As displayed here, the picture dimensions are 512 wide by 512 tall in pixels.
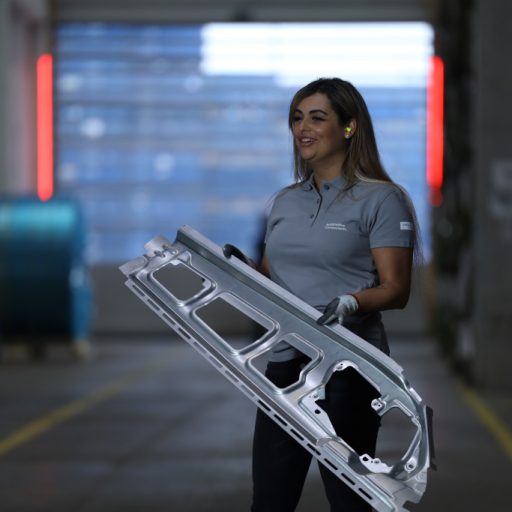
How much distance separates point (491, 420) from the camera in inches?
416

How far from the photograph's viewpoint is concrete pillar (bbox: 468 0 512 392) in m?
12.9

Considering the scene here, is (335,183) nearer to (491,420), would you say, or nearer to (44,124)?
(491,420)

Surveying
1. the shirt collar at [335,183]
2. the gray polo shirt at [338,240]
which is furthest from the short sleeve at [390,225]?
the shirt collar at [335,183]

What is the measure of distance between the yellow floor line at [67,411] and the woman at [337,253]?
16.7ft

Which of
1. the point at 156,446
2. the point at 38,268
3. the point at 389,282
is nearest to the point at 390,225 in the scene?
the point at 389,282

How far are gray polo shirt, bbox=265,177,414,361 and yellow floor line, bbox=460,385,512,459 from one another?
5.04 metres

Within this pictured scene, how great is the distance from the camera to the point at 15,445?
9.10 meters

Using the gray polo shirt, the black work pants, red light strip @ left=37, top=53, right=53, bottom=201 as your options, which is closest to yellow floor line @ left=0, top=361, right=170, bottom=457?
the black work pants

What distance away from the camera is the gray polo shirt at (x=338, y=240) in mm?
3826

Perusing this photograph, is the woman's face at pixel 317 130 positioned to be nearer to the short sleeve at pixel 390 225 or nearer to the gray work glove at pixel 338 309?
the short sleeve at pixel 390 225

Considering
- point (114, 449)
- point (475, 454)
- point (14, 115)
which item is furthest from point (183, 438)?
point (14, 115)

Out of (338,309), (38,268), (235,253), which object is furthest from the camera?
(38,268)

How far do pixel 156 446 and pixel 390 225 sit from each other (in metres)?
5.53

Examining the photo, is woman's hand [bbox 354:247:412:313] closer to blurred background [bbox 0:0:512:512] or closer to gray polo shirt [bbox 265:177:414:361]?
gray polo shirt [bbox 265:177:414:361]
